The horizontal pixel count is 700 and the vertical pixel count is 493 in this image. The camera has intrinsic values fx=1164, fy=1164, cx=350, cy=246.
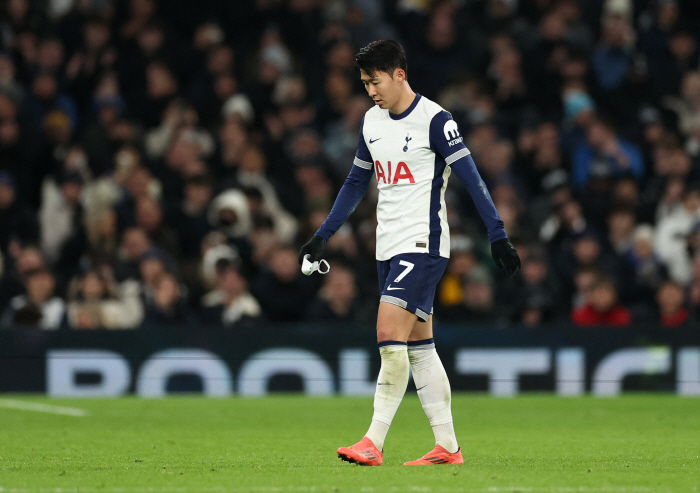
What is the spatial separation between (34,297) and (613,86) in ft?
26.3

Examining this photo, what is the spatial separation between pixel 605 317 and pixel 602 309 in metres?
0.13

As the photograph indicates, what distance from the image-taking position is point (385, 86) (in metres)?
6.27

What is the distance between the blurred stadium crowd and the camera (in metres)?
12.5

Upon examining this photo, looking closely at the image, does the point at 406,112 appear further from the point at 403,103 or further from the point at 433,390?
the point at 433,390

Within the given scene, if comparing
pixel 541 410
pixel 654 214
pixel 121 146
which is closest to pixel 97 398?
pixel 121 146

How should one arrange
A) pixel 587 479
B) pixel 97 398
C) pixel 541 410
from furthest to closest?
1. pixel 97 398
2. pixel 541 410
3. pixel 587 479

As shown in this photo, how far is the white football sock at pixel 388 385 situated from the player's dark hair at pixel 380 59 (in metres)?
1.47

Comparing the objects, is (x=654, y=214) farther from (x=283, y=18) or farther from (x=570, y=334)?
(x=283, y=18)

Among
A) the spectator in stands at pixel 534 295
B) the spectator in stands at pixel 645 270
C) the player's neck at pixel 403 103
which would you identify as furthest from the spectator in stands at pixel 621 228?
the player's neck at pixel 403 103

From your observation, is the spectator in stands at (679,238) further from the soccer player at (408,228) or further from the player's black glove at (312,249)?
the player's black glove at (312,249)

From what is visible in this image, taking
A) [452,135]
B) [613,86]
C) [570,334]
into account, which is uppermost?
[613,86]

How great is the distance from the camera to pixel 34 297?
482 inches

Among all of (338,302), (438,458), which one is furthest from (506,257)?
(338,302)

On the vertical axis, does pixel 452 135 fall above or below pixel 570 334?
above
